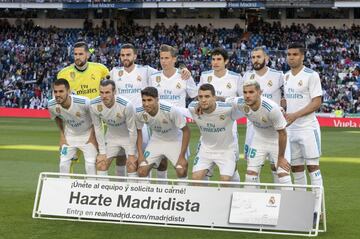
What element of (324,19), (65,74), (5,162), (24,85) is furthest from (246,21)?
(65,74)

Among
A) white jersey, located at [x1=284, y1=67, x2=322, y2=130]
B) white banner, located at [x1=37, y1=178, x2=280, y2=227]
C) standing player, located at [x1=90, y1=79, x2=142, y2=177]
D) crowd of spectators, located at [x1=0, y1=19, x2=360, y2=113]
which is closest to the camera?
white banner, located at [x1=37, y1=178, x2=280, y2=227]

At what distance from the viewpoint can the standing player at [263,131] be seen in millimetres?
10570

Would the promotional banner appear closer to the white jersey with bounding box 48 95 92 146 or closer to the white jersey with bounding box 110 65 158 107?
the white jersey with bounding box 48 95 92 146

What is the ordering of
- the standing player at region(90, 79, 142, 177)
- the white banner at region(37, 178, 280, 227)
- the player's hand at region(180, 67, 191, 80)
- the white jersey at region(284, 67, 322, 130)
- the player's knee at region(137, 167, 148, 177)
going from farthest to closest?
the player's hand at region(180, 67, 191, 80)
the standing player at region(90, 79, 142, 177)
the player's knee at region(137, 167, 148, 177)
the white jersey at region(284, 67, 322, 130)
the white banner at region(37, 178, 280, 227)

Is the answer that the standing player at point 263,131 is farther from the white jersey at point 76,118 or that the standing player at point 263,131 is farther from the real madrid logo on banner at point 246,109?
the white jersey at point 76,118

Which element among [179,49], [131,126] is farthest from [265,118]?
[179,49]

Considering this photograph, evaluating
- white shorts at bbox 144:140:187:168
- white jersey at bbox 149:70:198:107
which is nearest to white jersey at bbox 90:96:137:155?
white shorts at bbox 144:140:187:168

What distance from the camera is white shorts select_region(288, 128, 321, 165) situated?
36.8 ft

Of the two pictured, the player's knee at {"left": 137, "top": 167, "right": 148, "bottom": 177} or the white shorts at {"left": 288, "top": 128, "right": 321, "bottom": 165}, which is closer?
the white shorts at {"left": 288, "top": 128, "right": 321, "bottom": 165}

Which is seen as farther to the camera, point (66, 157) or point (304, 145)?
point (66, 157)

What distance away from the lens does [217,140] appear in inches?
451

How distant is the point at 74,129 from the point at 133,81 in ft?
5.22

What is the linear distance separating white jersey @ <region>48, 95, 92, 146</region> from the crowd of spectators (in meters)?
29.9

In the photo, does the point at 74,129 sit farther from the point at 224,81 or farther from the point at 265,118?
the point at 265,118
